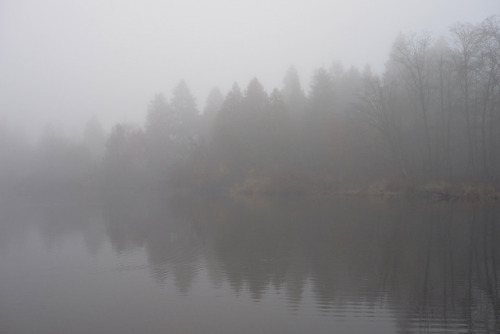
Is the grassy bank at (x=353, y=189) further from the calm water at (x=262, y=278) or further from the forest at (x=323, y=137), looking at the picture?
the calm water at (x=262, y=278)

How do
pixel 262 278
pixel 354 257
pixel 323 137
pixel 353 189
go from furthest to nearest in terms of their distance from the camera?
pixel 323 137
pixel 353 189
pixel 354 257
pixel 262 278

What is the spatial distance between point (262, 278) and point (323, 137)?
116 ft

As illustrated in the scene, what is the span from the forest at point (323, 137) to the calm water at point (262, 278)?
52.2ft

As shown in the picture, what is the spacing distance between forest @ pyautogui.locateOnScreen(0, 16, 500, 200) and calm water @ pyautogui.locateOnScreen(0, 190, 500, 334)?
15.9 m

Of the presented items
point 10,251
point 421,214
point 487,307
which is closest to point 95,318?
point 487,307

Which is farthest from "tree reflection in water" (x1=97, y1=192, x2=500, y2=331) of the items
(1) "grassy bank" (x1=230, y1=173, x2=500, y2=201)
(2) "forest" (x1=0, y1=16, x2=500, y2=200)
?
(2) "forest" (x1=0, y1=16, x2=500, y2=200)

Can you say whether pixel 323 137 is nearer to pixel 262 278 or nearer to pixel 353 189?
pixel 353 189

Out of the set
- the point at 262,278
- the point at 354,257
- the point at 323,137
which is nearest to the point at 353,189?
the point at 323,137

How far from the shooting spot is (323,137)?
44500 millimetres

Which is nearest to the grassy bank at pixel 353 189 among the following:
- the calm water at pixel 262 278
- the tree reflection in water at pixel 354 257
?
the tree reflection in water at pixel 354 257

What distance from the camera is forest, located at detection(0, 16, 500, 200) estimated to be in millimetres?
32812

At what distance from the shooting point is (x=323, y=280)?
10227mm

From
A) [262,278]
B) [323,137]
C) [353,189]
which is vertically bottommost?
[262,278]

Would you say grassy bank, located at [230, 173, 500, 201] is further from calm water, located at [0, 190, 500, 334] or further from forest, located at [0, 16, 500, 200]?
calm water, located at [0, 190, 500, 334]
